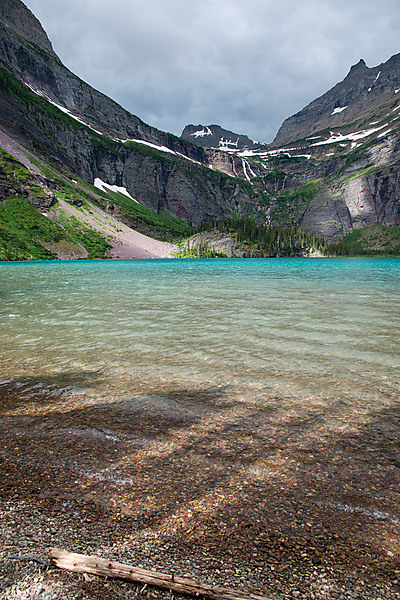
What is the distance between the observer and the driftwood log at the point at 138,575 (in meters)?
2.58

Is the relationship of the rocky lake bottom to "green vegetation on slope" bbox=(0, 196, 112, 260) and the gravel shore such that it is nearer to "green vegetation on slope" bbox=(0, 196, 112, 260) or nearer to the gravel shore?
the gravel shore

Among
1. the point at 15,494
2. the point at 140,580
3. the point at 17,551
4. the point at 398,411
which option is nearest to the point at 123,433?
the point at 15,494

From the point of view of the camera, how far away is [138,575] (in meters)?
2.78

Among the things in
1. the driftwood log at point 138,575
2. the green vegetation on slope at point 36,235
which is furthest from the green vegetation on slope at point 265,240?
the driftwood log at point 138,575

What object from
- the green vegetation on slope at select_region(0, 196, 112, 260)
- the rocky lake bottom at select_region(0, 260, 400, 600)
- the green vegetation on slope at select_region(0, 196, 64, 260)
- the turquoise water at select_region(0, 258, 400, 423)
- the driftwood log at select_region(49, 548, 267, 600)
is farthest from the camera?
the green vegetation on slope at select_region(0, 196, 112, 260)

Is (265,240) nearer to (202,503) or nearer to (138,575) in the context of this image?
(202,503)

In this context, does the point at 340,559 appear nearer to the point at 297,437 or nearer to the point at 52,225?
the point at 297,437

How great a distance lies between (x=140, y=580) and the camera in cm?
275

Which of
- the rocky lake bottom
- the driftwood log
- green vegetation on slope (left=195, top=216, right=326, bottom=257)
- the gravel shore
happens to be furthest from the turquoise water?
green vegetation on slope (left=195, top=216, right=326, bottom=257)

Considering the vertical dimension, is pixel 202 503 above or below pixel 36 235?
below

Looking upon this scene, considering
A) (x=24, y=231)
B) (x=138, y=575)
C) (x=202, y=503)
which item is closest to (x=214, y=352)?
(x=202, y=503)

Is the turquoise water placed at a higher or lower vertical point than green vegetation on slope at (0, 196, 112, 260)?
lower

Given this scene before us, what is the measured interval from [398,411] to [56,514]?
22.4ft

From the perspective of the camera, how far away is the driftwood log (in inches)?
102
